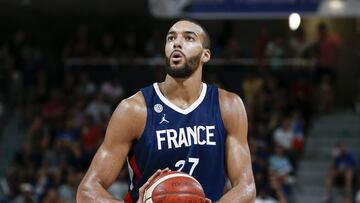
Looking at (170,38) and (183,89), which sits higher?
(170,38)

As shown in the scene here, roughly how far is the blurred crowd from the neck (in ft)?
31.2

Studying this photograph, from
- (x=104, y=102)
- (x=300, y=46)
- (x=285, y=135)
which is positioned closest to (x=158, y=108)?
(x=285, y=135)

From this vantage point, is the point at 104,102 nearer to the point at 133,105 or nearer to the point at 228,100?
the point at 228,100

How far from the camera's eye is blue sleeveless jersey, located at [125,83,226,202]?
5801 mm

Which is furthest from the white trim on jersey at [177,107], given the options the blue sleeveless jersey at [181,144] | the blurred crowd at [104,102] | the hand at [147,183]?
the blurred crowd at [104,102]

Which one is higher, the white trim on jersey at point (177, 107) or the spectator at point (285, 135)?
the white trim on jersey at point (177, 107)

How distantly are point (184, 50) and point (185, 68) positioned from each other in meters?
0.11

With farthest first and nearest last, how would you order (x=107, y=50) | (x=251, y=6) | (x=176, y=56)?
(x=107, y=50) → (x=251, y=6) → (x=176, y=56)

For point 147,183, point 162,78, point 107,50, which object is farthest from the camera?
point 107,50

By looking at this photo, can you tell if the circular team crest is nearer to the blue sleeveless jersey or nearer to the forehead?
the blue sleeveless jersey

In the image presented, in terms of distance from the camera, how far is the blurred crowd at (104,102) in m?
16.9

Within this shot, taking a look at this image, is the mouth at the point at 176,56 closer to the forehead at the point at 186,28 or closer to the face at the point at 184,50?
the face at the point at 184,50

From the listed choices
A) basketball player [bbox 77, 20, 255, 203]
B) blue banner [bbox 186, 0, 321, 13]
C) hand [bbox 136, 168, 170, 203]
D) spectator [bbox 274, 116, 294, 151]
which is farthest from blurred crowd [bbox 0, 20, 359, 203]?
hand [bbox 136, 168, 170, 203]

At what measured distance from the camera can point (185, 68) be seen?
5.81 meters
